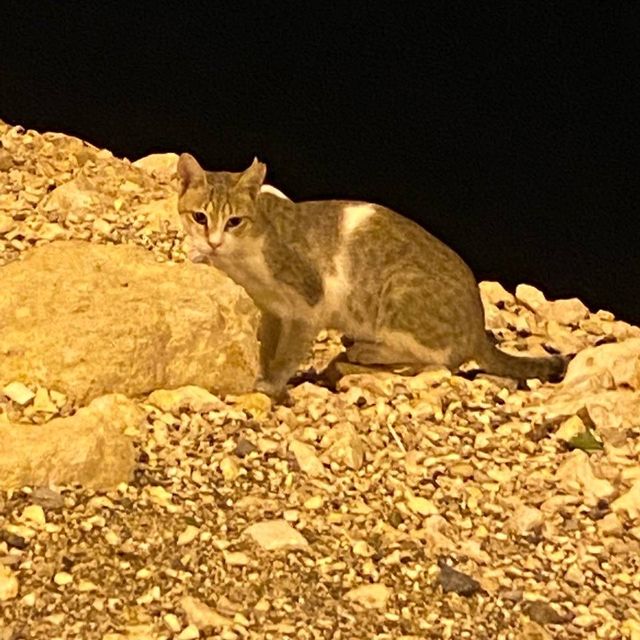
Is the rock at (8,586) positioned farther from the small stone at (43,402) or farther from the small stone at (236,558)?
the small stone at (43,402)

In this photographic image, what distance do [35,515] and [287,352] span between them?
39.8 inches

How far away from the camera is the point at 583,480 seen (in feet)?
8.61

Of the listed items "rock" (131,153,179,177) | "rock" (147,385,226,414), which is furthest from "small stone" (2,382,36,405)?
"rock" (131,153,179,177)

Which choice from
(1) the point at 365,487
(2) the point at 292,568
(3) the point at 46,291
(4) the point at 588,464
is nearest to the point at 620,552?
(4) the point at 588,464

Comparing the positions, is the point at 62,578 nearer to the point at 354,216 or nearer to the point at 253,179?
the point at 253,179

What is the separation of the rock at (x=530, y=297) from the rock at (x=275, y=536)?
165cm

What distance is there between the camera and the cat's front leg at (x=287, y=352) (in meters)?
2.94

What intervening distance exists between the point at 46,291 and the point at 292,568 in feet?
2.88

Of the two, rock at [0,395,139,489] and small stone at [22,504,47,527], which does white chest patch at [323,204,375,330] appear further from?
small stone at [22,504,47,527]

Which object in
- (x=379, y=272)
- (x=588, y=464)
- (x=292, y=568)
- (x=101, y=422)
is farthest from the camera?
(x=379, y=272)

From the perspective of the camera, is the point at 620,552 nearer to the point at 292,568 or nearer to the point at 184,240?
the point at 292,568

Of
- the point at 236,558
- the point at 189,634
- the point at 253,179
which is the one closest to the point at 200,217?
the point at 253,179

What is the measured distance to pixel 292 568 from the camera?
2.22m

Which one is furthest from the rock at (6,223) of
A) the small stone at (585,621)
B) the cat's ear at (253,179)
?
the small stone at (585,621)
